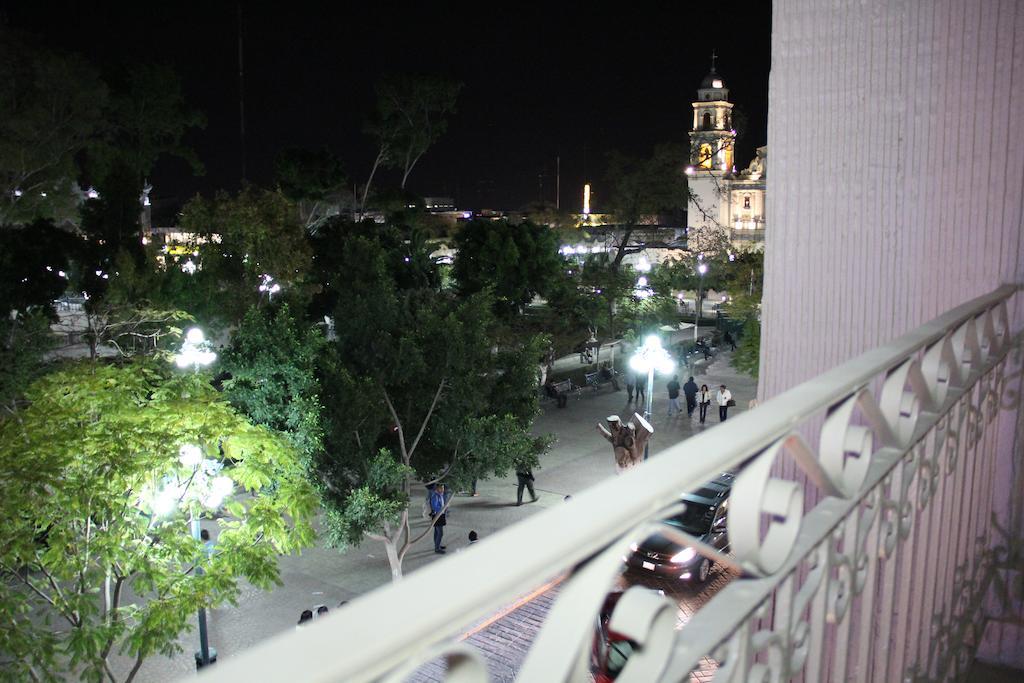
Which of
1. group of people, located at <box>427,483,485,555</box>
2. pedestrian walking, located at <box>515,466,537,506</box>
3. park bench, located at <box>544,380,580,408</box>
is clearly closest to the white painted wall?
group of people, located at <box>427,483,485,555</box>

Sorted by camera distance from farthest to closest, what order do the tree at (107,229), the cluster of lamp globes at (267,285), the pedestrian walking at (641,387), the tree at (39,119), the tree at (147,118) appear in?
the tree at (147,118) < the pedestrian walking at (641,387) < the tree at (39,119) < the cluster of lamp globes at (267,285) < the tree at (107,229)

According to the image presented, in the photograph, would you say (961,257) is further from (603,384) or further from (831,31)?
(603,384)

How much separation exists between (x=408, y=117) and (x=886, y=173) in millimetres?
30174

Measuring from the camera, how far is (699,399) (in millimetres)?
21984

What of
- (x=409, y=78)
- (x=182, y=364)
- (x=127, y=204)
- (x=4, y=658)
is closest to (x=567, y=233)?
(x=409, y=78)

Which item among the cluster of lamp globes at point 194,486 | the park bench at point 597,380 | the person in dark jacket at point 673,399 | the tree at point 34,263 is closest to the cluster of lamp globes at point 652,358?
the person in dark jacket at point 673,399

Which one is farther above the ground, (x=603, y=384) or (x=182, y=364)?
(x=182, y=364)

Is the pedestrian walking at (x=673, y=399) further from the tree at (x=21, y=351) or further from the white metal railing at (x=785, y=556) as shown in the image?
the white metal railing at (x=785, y=556)

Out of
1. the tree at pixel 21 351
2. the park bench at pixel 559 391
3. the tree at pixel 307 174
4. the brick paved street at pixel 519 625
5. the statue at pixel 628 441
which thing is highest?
the tree at pixel 307 174

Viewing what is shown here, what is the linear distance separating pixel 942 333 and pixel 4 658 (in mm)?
11287

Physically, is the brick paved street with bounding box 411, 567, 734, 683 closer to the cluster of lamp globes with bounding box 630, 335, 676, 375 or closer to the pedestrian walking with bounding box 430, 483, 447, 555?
the pedestrian walking with bounding box 430, 483, 447, 555

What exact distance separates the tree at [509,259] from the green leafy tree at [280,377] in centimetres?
1494

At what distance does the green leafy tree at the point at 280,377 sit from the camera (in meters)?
10.4

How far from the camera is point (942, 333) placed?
7.13 ft
